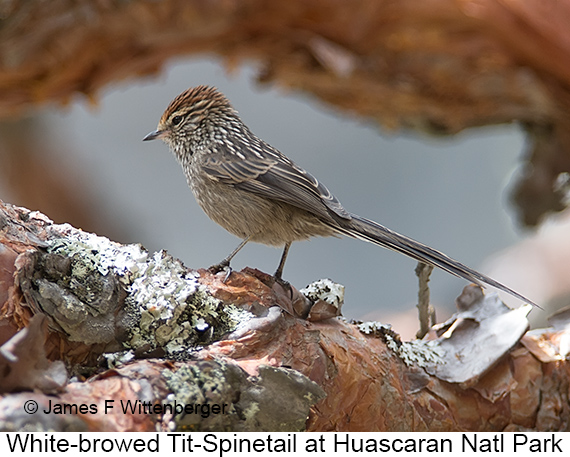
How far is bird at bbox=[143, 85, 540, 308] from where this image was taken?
7.08 feet

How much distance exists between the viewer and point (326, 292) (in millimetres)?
1487

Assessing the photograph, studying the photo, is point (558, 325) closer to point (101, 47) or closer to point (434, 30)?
point (434, 30)

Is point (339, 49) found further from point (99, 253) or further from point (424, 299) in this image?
point (99, 253)

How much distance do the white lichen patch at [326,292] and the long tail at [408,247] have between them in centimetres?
43

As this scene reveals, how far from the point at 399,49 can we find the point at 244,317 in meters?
2.13

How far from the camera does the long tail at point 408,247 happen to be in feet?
6.09

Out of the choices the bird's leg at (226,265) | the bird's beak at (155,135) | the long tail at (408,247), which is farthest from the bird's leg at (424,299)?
the bird's beak at (155,135)

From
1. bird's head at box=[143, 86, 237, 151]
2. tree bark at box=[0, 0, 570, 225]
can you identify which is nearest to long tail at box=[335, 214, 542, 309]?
bird's head at box=[143, 86, 237, 151]

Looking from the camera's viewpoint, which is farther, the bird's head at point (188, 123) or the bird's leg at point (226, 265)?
the bird's head at point (188, 123)

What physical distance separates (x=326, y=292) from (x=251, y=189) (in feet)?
2.82

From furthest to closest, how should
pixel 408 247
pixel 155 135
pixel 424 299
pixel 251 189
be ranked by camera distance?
1. pixel 155 135
2. pixel 251 189
3. pixel 408 247
4. pixel 424 299

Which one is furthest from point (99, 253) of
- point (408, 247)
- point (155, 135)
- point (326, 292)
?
point (155, 135)

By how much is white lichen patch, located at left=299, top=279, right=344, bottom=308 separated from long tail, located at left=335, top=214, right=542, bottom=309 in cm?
43

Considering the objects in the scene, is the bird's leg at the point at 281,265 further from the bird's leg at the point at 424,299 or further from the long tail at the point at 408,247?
the bird's leg at the point at 424,299
